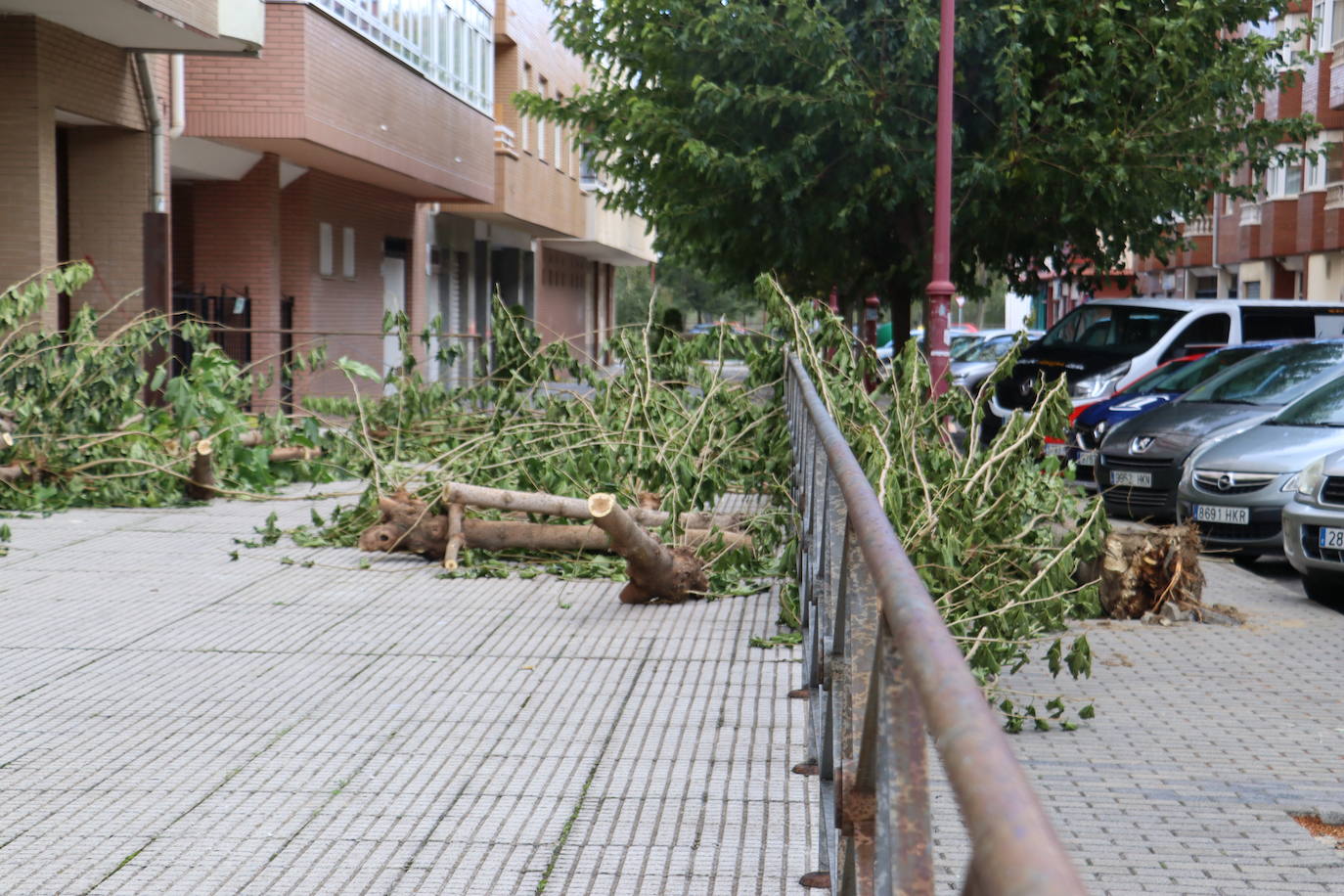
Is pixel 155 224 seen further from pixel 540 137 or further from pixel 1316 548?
pixel 540 137

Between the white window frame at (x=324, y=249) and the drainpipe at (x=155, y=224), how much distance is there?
7182mm

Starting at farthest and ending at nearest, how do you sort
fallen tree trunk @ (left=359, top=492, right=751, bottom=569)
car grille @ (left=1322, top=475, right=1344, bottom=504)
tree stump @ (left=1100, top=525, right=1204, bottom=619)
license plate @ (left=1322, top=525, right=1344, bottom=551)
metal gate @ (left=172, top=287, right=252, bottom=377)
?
metal gate @ (left=172, top=287, right=252, bottom=377)
car grille @ (left=1322, top=475, right=1344, bottom=504)
license plate @ (left=1322, top=525, right=1344, bottom=551)
tree stump @ (left=1100, top=525, right=1204, bottom=619)
fallen tree trunk @ (left=359, top=492, right=751, bottom=569)

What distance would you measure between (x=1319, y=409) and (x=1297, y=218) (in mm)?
30834

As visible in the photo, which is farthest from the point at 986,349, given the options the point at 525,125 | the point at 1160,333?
the point at 1160,333

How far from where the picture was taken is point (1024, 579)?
739 cm

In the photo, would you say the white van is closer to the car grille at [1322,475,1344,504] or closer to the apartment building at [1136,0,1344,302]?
the car grille at [1322,475,1344,504]

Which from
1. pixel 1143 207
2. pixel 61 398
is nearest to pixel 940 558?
pixel 61 398

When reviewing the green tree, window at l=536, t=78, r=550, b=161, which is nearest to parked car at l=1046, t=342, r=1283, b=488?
the green tree

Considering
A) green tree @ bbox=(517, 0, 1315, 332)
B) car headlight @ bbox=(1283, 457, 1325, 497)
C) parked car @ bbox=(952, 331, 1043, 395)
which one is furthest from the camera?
parked car @ bbox=(952, 331, 1043, 395)

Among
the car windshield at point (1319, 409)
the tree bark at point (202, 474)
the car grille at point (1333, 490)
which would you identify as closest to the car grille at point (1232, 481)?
the car windshield at point (1319, 409)

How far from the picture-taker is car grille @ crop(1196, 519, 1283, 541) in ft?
38.2

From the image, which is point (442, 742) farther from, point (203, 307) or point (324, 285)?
point (324, 285)

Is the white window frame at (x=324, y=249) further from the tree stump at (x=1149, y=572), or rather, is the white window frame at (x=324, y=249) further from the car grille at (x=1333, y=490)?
the tree stump at (x=1149, y=572)

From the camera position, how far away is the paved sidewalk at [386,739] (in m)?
4.02
